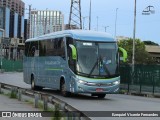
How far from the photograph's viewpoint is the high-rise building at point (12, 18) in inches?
4788

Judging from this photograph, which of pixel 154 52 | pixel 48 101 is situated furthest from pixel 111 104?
pixel 154 52

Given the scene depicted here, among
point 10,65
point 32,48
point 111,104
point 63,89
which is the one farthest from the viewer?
point 10,65

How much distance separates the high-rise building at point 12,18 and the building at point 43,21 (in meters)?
3.81

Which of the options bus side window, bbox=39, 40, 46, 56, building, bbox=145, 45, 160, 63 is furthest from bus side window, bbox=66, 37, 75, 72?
building, bbox=145, 45, 160, 63

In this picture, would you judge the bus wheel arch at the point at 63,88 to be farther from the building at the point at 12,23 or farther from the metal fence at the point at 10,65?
the building at the point at 12,23

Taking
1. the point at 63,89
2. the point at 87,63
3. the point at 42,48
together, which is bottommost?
the point at 63,89

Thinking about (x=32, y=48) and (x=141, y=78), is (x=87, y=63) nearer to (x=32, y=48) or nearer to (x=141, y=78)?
(x=32, y=48)

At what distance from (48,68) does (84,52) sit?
451cm

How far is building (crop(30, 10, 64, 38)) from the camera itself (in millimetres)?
129875

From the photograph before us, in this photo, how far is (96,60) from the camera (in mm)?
23062

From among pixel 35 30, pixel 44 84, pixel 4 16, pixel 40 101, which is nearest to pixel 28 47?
pixel 44 84

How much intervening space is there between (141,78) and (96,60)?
11117mm

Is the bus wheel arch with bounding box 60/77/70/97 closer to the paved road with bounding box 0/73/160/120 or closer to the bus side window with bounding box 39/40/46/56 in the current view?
the paved road with bounding box 0/73/160/120

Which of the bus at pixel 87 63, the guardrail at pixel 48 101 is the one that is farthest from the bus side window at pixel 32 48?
the guardrail at pixel 48 101
